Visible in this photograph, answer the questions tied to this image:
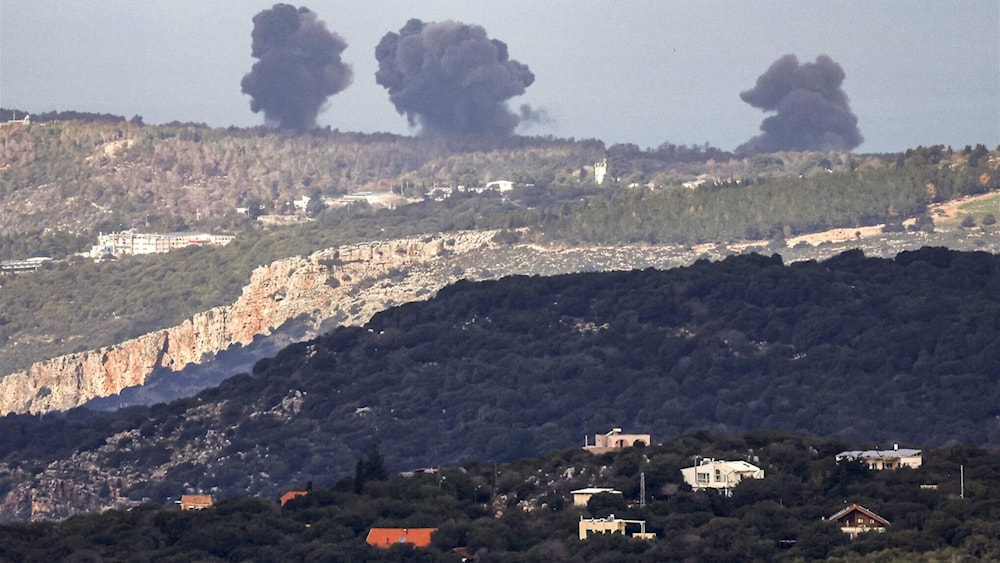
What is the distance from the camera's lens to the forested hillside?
4532 inches

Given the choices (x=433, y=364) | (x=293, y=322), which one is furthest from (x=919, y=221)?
(x=433, y=364)

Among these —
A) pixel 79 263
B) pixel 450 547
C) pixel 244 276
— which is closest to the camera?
pixel 450 547

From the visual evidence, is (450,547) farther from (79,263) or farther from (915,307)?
(79,263)

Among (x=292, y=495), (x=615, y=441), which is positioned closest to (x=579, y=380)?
(x=615, y=441)

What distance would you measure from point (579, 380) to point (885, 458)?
95.3 ft

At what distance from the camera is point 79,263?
191500 mm

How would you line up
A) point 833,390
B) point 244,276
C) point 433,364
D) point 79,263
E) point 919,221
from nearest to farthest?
point 833,390 < point 433,364 < point 919,221 < point 244,276 < point 79,263

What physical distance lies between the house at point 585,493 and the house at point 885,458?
5.64 metres

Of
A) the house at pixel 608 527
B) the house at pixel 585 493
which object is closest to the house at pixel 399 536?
the house at pixel 608 527

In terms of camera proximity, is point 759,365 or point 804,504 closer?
point 804,504

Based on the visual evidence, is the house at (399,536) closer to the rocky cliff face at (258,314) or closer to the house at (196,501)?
the house at (196,501)

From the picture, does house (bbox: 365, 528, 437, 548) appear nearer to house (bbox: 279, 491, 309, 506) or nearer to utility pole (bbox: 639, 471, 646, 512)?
utility pole (bbox: 639, 471, 646, 512)

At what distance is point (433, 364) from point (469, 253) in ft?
129

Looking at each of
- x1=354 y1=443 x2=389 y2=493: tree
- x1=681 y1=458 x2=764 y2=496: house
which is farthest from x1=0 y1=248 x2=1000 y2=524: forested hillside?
x1=681 y1=458 x2=764 y2=496: house
